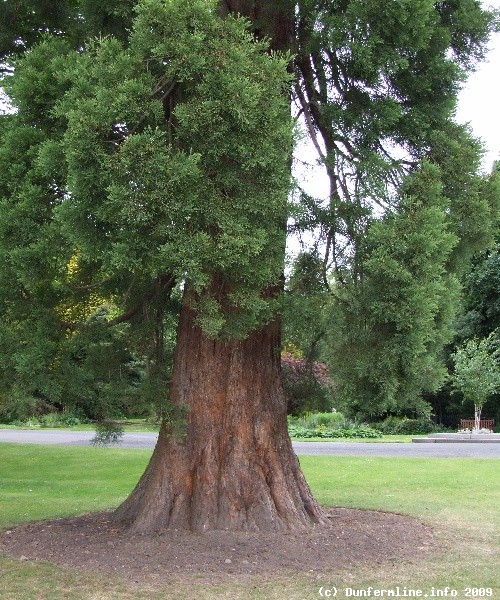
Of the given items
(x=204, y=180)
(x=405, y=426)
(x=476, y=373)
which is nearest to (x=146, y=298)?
(x=204, y=180)

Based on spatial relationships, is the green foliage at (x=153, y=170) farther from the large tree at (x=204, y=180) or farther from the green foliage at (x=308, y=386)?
the green foliage at (x=308, y=386)

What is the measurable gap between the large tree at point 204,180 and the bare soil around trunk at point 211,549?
1.11 ft

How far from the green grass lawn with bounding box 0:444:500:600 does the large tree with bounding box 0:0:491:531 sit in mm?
1619

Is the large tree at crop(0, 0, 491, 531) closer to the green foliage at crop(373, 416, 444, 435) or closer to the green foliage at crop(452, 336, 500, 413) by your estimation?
the green foliage at crop(452, 336, 500, 413)

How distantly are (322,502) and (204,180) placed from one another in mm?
6563

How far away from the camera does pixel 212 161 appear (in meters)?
6.70

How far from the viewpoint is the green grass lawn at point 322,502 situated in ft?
21.7

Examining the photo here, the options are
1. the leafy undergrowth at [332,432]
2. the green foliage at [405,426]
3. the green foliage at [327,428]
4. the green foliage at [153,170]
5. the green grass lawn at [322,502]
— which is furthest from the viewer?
the green foliage at [405,426]

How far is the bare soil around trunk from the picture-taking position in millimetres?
7242

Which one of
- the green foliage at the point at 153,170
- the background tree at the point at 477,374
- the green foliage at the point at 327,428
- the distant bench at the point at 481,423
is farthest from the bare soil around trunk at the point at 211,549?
the distant bench at the point at 481,423

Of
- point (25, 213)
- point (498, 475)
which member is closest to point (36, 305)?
point (25, 213)

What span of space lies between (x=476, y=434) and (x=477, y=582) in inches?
836

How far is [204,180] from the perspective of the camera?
6.63 metres

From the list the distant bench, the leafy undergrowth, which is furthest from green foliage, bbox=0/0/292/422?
the distant bench
